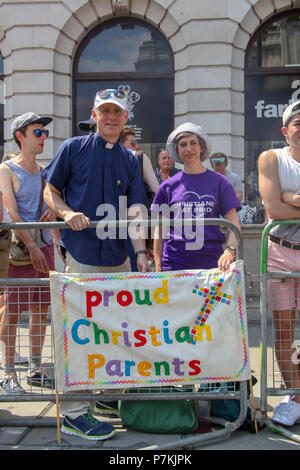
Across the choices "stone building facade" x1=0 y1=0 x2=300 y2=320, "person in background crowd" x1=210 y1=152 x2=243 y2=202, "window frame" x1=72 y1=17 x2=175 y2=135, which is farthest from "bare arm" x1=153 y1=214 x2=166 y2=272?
"window frame" x1=72 y1=17 x2=175 y2=135

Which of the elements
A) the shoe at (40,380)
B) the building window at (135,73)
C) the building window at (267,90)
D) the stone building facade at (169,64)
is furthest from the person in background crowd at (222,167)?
the shoe at (40,380)

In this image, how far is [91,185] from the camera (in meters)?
3.37

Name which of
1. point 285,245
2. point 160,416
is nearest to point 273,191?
point 285,245

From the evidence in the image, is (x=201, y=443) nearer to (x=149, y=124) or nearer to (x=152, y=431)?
(x=152, y=431)

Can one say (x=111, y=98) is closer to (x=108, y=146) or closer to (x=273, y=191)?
(x=108, y=146)

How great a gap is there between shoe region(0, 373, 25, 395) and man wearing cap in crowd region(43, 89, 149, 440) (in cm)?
66

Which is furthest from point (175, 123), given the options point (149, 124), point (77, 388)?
point (77, 388)

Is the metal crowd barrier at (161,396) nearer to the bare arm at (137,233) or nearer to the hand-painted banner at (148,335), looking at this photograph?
the hand-painted banner at (148,335)

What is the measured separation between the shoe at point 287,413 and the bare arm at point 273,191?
1.33 meters

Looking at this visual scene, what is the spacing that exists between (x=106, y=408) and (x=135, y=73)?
870 centimetres

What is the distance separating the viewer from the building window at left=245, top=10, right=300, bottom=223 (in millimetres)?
10719

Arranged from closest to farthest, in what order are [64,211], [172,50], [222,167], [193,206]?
[64,211] → [193,206] → [222,167] → [172,50]

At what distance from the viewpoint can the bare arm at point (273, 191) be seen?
11.2 feet

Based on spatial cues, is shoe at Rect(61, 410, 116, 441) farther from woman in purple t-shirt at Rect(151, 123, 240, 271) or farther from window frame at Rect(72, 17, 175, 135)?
window frame at Rect(72, 17, 175, 135)
